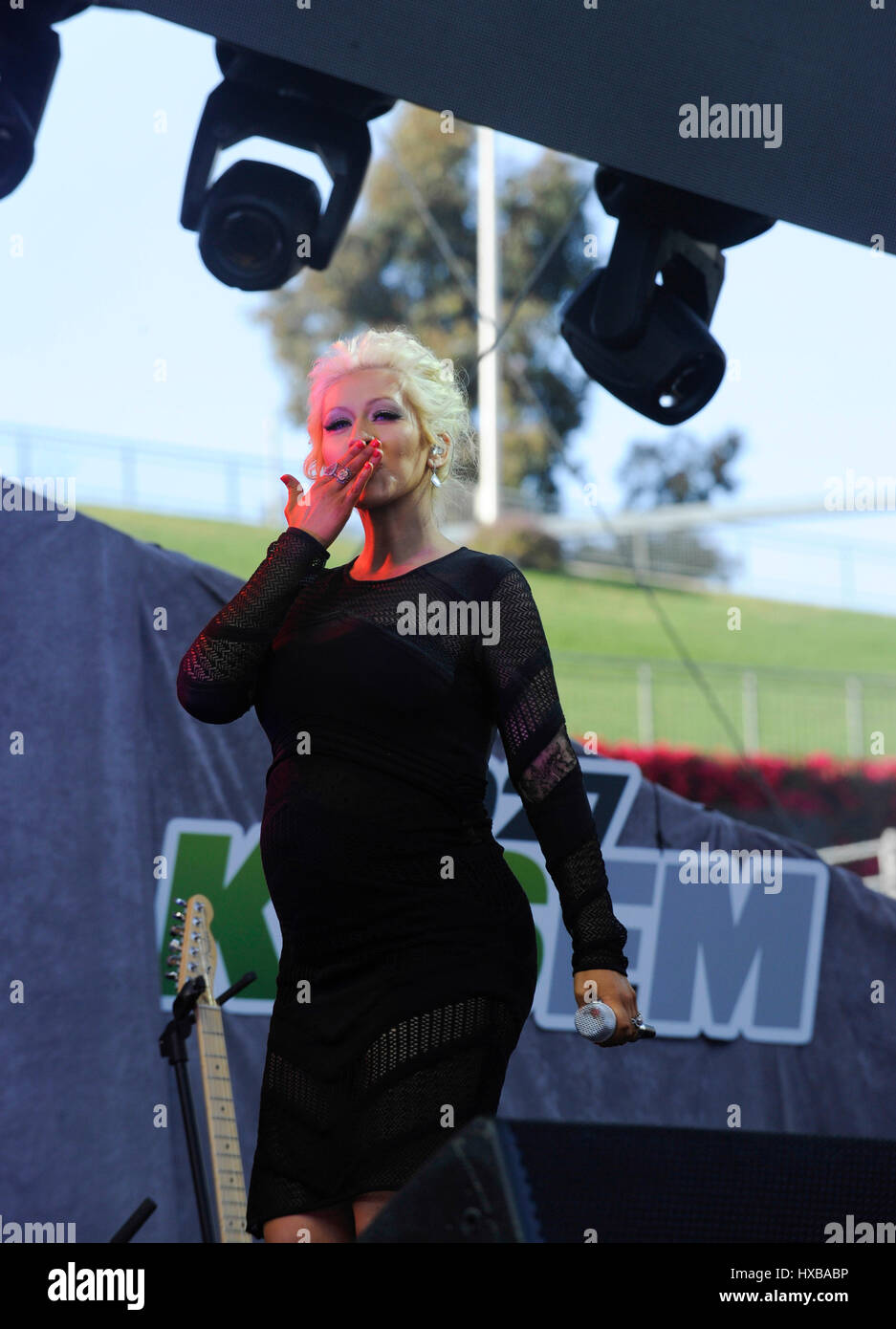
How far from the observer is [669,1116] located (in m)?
4.46

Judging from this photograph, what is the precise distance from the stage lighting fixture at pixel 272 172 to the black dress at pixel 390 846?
6.00 ft

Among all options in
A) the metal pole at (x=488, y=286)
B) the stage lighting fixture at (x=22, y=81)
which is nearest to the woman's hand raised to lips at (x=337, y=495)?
the stage lighting fixture at (x=22, y=81)

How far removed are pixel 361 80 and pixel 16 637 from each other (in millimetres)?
1861

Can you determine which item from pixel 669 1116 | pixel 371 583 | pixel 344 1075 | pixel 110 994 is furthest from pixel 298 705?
pixel 669 1116

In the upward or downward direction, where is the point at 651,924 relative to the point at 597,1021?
upward

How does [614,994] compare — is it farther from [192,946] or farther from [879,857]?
[879,857]

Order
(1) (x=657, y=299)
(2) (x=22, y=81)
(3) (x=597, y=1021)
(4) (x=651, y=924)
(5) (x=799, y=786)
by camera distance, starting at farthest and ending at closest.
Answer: (5) (x=799, y=786) < (4) (x=651, y=924) < (1) (x=657, y=299) < (2) (x=22, y=81) < (3) (x=597, y=1021)

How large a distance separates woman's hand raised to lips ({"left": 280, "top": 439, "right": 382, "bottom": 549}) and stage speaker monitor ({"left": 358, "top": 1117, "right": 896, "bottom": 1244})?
3.56 feet

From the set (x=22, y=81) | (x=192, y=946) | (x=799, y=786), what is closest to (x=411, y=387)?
(x=192, y=946)

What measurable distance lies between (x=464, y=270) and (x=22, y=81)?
2596 centimetres

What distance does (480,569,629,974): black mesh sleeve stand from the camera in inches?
77.0

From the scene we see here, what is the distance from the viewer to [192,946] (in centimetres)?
324

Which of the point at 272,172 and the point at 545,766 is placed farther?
the point at 272,172

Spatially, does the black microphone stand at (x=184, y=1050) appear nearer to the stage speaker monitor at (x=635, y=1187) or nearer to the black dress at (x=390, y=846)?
the black dress at (x=390, y=846)
